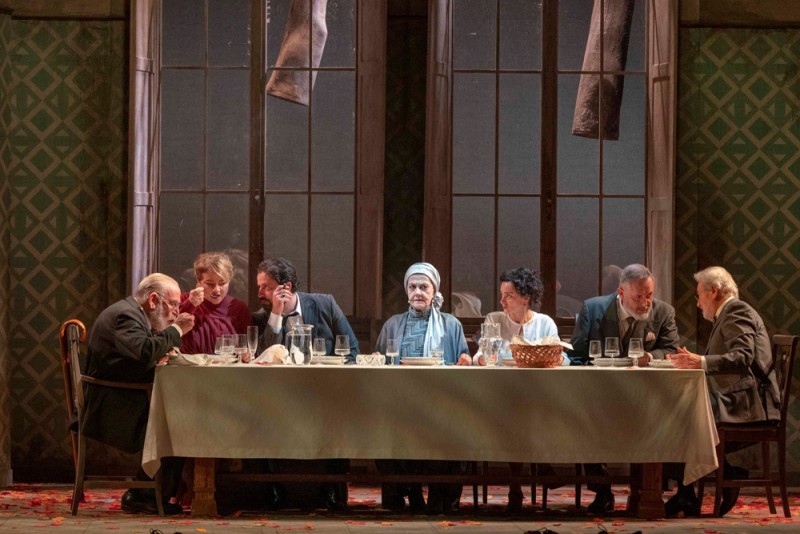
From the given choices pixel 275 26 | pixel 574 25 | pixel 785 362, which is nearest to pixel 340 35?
pixel 275 26

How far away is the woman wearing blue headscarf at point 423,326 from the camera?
6.26m

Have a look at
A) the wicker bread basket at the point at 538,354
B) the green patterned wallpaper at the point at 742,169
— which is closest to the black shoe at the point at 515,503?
the wicker bread basket at the point at 538,354

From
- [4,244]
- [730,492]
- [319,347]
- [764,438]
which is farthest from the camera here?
[4,244]

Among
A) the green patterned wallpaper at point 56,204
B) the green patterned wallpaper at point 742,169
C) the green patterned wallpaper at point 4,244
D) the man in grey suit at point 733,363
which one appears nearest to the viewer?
the man in grey suit at point 733,363

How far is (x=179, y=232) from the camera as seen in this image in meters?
7.47

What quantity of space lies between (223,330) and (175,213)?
4.62ft

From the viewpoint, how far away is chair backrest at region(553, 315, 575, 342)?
7.43 meters

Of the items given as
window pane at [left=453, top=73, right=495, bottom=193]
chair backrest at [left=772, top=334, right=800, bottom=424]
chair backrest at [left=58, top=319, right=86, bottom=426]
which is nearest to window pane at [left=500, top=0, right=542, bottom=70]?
window pane at [left=453, top=73, right=495, bottom=193]

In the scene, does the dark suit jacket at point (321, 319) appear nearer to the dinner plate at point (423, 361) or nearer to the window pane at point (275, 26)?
the dinner plate at point (423, 361)

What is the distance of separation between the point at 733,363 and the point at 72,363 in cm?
328

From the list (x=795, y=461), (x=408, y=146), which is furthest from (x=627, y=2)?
(x=795, y=461)

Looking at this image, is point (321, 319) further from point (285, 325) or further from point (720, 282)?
point (720, 282)

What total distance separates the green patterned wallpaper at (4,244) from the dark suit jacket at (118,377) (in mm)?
1773

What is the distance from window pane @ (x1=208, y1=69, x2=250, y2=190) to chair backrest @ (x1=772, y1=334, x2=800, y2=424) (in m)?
3.44
